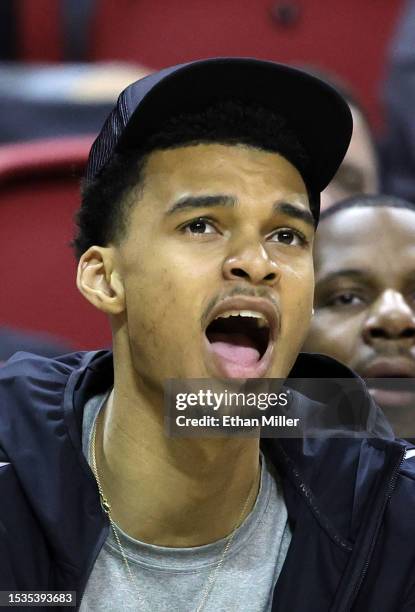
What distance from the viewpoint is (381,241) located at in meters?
1.82

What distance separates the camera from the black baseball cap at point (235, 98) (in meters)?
1.27

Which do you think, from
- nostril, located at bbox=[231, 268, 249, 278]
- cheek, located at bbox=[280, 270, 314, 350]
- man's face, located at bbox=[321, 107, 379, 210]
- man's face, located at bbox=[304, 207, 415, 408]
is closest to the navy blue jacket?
cheek, located at bbox=[280, 270, 314, 350]

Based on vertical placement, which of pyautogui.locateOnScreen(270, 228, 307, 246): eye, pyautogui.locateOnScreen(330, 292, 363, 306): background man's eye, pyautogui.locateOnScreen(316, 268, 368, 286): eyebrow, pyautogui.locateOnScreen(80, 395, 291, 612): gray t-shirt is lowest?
pyautogui.locateOnScreen(80, 395, 291, 612): gray t-shirt

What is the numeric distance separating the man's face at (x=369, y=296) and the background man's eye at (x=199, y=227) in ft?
1.68

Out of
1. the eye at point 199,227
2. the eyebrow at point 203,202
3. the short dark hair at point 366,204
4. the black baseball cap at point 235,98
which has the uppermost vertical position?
the black baseball cap at point 235,98

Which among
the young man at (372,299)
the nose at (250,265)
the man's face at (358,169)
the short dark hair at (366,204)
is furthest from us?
the man's face at (358,169)

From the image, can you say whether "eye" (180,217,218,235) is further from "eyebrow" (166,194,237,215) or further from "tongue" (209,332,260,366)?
"tongue" (209,332,260,366)

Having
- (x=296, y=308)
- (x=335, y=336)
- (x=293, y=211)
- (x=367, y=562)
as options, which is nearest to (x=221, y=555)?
(x=367, y=562)

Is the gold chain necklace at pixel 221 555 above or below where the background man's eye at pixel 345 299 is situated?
below

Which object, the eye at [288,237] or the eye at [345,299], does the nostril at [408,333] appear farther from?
the eye at [288,237]

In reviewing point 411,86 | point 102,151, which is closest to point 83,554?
point 102,151

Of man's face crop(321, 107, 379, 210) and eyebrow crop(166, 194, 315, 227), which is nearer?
eyebrow crop(166, 194, 315, 227)

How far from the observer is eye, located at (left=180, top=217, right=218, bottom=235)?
1265 millimetres

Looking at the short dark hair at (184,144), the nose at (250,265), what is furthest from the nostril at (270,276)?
the short dark hair at (184,144)
